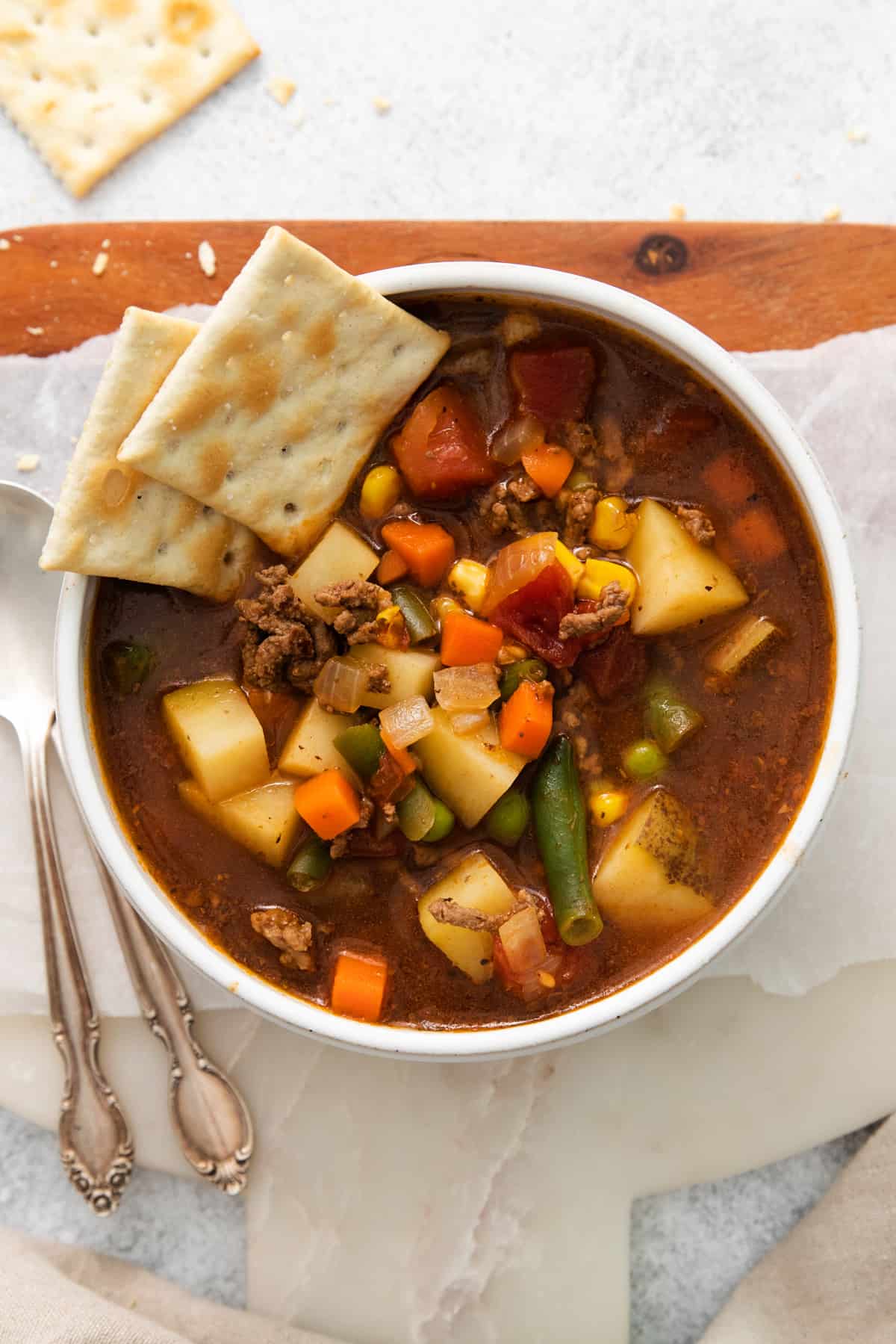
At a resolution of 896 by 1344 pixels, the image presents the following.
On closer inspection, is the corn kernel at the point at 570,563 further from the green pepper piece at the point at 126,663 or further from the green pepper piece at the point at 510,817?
the green pepper piece at the point at 126,663

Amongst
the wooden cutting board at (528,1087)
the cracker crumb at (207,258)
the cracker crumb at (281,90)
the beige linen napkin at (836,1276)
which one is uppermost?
the cracker crumb at (281,90)

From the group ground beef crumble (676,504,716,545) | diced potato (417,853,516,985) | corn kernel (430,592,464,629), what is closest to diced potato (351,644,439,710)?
corn kernel (430,592,464,629)

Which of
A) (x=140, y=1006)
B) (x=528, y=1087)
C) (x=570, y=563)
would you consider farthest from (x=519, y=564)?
(x=140, y=1006)

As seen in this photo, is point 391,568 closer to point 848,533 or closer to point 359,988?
point 359,988

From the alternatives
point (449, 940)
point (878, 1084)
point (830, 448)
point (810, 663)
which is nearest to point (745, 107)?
point (830, 448)

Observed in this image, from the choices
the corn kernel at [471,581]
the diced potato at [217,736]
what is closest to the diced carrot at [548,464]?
the corn kernel at [471,581]
